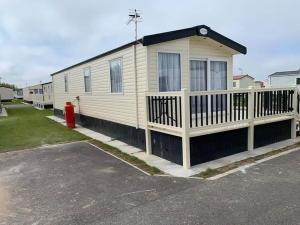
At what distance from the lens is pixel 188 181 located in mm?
4523

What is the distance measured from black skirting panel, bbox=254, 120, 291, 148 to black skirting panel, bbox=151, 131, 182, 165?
2.23 m

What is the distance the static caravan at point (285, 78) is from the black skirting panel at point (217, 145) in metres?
24.6

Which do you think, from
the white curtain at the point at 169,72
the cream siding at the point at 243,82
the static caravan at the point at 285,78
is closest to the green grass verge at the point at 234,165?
the white curtain at the point at 169,72

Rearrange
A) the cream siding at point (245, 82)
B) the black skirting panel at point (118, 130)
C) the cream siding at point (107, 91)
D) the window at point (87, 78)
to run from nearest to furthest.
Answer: the cream siding at point (107, 91), the black skirting panel at point (118, 130), the window at point (87, 78), the cream siding at point (245, 82)

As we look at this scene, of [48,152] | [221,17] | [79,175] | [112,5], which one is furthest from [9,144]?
[221,17]

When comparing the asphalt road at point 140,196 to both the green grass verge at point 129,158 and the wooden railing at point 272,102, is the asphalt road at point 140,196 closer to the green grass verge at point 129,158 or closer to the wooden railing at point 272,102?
the green grass verge at point 129,158

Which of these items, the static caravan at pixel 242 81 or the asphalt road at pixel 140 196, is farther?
the static caravan at pixel 242 81

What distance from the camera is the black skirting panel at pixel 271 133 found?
21.3 ft

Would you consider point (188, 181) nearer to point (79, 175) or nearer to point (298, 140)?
point (79, 175)

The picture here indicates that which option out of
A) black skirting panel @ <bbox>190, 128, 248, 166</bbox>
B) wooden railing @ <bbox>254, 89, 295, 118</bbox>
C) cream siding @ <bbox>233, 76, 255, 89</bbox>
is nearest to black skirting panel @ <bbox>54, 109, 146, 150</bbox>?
black skirting panel @ <bbox>190, 128, 248, 166</bbox>

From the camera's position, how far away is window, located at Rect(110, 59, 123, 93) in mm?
7520

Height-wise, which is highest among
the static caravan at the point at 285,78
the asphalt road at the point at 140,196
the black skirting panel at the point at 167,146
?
the static caravan at the point at 285,78

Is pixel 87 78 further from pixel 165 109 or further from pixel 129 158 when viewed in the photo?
pixel 165 109

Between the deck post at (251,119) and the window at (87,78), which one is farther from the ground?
the window at (87,78)
